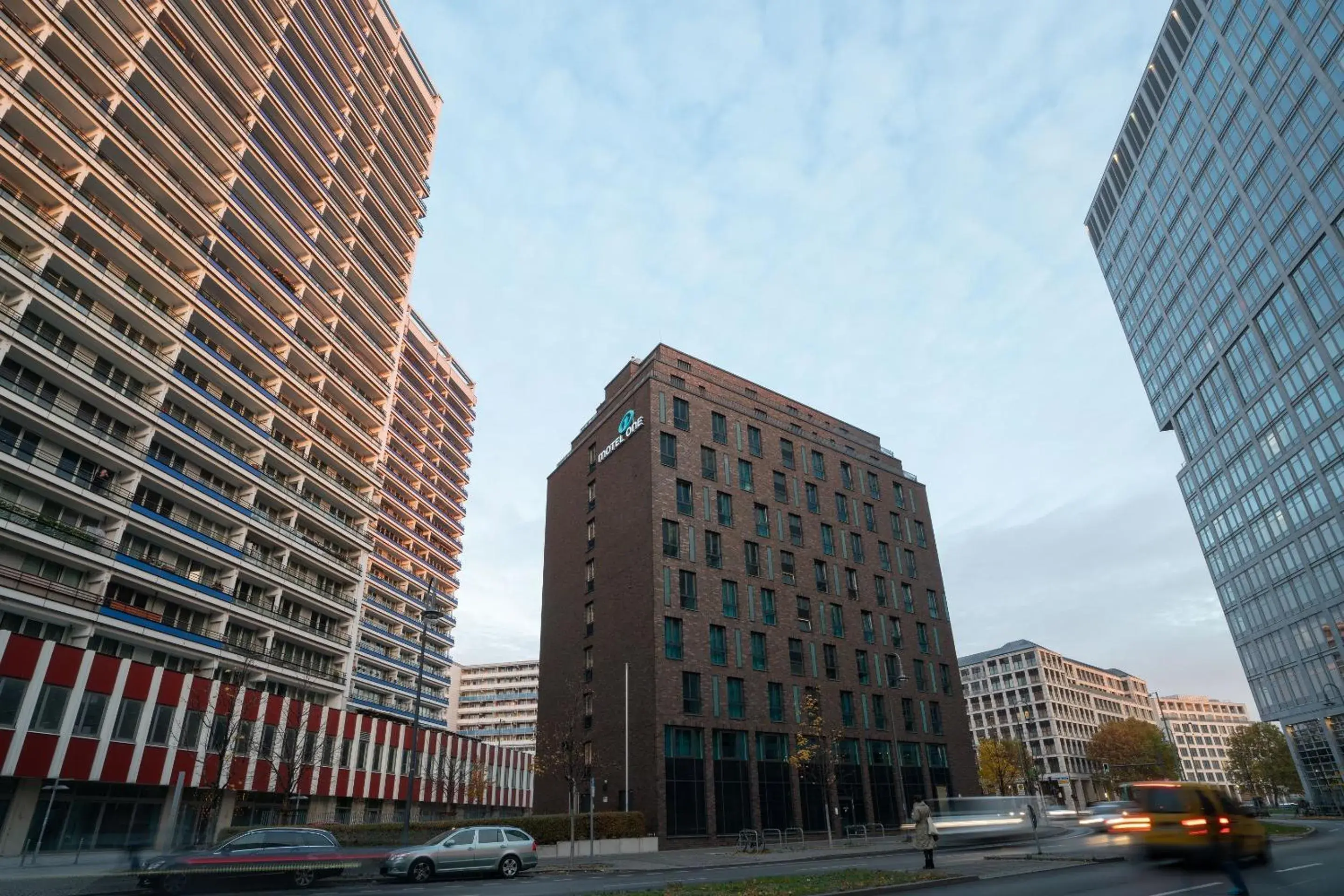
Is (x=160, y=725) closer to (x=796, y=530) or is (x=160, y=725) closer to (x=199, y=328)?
(x=199, y=328)

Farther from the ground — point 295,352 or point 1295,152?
point 1295,152

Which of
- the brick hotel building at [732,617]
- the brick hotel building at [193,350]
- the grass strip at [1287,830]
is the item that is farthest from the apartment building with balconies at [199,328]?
the grass strip at [1287,830]

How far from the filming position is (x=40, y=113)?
3659cm

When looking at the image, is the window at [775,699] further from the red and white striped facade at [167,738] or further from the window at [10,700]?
the window at [10,700]

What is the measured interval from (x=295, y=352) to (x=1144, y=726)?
136m

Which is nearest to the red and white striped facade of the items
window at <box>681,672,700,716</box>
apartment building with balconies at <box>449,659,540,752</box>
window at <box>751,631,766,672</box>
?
window at <box>681,672,700,716</box>

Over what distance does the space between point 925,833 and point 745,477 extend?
36.1 meters

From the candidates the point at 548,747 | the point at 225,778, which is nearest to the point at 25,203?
the point at 225,778

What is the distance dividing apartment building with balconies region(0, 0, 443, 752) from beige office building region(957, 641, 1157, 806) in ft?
386

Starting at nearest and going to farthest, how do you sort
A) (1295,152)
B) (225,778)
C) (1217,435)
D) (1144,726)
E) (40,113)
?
(40,113)
(225,778)
(1295,152)
(1217,435)
(1144,726)

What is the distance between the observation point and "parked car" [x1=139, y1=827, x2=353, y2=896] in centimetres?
1766

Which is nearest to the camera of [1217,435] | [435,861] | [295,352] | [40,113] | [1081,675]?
[435,861]

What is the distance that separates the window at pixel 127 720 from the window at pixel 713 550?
32.0 meters

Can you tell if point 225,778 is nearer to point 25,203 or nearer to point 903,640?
point 25,203
